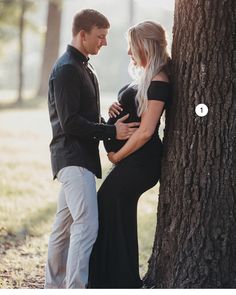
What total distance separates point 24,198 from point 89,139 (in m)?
4.06

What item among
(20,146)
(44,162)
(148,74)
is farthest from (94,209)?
(20,146)

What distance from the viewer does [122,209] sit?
14.6 feet

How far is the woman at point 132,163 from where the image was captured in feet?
14.0

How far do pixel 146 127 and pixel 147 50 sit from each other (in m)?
0.50

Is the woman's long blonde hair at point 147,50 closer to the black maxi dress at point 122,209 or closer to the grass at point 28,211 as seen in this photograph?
the black maxi dress at point 122,209

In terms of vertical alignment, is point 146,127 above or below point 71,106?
below

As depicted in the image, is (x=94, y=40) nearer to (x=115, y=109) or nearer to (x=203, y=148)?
Result: (x=115, y=109)

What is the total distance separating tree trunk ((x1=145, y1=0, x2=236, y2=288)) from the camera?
13.6ft

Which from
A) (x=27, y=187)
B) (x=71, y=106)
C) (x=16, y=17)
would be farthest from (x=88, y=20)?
(x=16, y=17)

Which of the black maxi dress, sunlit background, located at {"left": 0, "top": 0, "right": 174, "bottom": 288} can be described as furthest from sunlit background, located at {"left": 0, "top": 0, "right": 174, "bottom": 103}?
the black maxi dress

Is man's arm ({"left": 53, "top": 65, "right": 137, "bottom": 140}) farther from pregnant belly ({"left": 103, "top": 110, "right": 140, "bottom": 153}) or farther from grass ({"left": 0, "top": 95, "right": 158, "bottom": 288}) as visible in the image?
grass ({"left": 0, "top": 95, "right": 158, "bottom": 288})

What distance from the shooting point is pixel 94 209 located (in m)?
4.34

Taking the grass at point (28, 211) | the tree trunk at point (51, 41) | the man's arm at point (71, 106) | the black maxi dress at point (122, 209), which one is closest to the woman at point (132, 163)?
the black maxi dress at point (122, 209)

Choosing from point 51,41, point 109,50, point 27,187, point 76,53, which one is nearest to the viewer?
point 76,53
